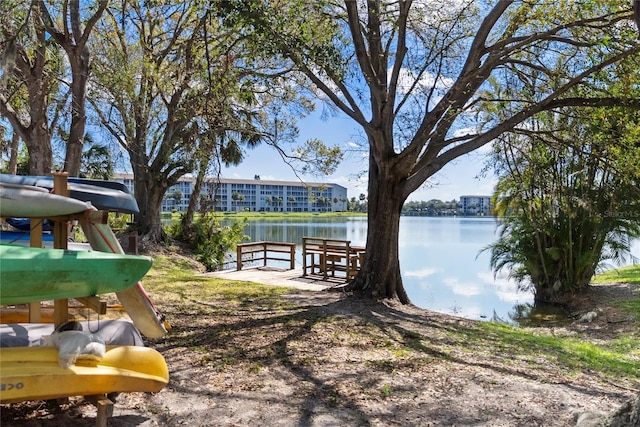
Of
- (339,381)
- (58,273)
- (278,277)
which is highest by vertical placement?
(58,273)

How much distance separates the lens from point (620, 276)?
15680mm

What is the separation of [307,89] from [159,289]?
5.14 metres

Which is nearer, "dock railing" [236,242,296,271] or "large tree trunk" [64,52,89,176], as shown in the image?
"large tree trunk" [64,52,89,176]

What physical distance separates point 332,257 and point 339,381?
27.4 ft

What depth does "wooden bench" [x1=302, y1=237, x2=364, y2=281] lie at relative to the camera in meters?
11.9

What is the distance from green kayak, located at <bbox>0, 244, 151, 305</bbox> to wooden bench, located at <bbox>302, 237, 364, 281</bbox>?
9225 millimetres

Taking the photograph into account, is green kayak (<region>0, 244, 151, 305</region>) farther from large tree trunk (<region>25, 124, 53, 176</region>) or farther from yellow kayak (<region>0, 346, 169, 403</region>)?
large tree trunk (<region>25, 124, 53, 176</region>)

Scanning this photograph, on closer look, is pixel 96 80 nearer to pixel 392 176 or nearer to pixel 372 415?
pixel 392 176

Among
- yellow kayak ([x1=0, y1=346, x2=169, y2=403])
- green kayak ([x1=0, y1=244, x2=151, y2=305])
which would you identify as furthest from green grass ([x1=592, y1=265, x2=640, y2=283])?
green kayak ([x1=0, y1=244, x2=151, y2=305])

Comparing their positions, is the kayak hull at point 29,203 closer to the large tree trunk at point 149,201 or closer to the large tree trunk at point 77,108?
the large tree trunk at point 77,108

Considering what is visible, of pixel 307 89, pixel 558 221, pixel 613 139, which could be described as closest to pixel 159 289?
pixel 307 89

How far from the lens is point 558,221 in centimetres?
1230

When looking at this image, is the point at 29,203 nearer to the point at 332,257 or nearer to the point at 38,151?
the point at 38,151

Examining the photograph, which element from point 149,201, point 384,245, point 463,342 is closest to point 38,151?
point 384,245
